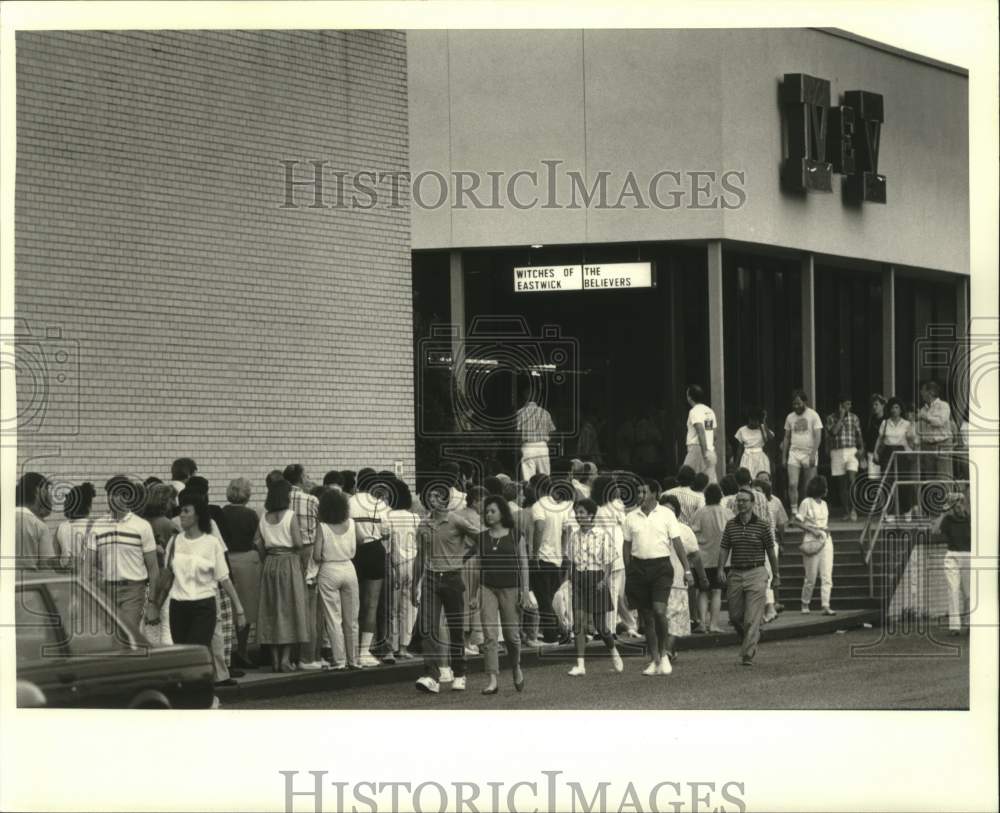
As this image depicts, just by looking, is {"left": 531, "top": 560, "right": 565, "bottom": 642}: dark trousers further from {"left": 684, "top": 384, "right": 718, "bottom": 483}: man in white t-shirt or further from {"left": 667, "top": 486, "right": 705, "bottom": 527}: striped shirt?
{"left": 684, "top": 384, "right": 718, "bottom": 483}: man in white t-shirt

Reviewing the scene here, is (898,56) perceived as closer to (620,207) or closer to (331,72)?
(620,207)

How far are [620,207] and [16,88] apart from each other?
8441 mm

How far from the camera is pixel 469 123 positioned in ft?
70.0

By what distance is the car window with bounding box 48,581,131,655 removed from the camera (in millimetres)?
10188

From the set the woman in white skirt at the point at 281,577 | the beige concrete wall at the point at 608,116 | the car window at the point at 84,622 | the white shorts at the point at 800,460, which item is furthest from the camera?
the white shorts at the point at 800,460

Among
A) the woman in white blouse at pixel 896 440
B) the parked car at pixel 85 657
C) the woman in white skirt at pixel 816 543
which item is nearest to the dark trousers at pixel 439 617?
the parked car at pixel 85 657

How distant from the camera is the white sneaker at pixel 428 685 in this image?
15.1m

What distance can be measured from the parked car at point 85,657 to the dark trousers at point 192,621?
2.84 m

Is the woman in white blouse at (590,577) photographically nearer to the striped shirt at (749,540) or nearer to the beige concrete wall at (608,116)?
the striped shirt at (749,540)

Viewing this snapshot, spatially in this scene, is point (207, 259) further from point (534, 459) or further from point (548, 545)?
point (534, 459)

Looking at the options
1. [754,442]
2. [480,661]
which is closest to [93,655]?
[480,661]

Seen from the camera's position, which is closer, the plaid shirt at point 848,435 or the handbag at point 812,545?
the handbag at point 812,545

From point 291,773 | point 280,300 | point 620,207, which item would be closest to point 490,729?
point 291,773

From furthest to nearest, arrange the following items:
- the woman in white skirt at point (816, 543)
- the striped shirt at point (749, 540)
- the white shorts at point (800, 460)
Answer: the white shorts at point (800, 460) → the woman in white skirt at point (816, 543) → the striped shirt at point (749, 540)
